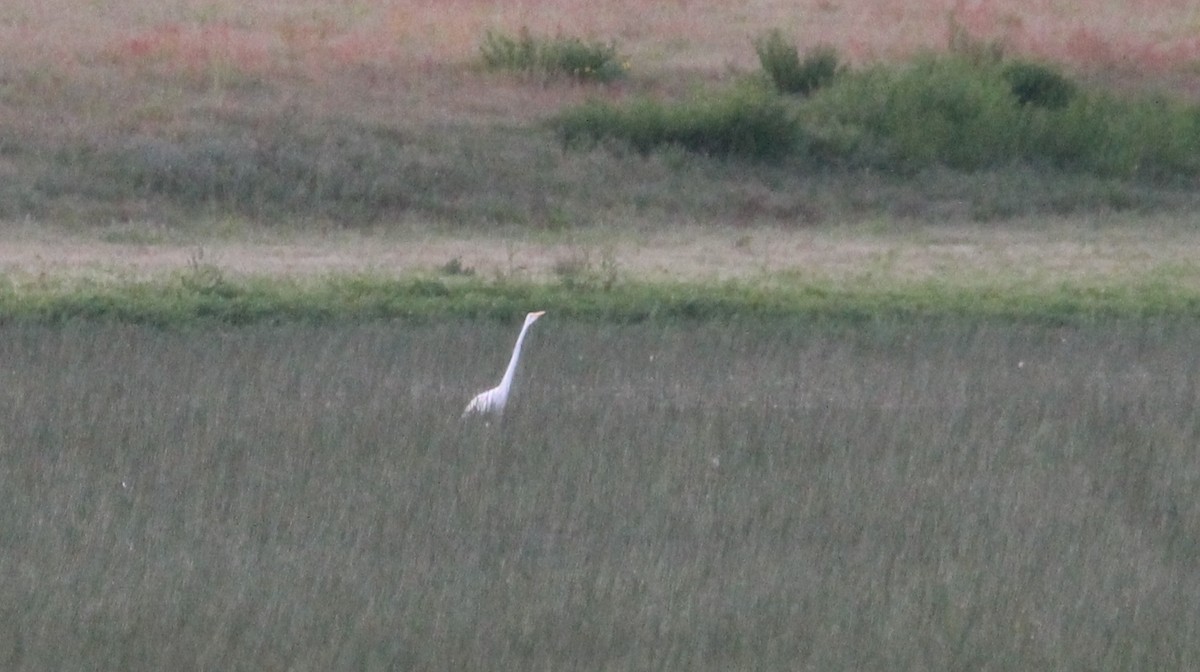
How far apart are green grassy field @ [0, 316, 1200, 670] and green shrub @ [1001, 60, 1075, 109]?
10.4 meters

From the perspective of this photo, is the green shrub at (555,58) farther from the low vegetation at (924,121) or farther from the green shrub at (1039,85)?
the green shrub at (1039,85)

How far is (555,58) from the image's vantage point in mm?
20469

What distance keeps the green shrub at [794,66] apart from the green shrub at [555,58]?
5.44 ft

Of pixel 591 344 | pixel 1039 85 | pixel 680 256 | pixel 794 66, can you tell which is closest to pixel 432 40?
pixel 794 66

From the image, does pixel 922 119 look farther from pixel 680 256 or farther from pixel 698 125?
pixel 680 256

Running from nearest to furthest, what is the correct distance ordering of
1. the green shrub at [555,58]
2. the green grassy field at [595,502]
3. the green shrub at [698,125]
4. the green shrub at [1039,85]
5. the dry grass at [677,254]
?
the green grassy field at [595,502]
the dry grass at [677,254]
the green shrub at [698,125]
the green shrub at [555,58]
the green shrub at [1039,85]

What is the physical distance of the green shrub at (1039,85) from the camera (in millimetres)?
20578

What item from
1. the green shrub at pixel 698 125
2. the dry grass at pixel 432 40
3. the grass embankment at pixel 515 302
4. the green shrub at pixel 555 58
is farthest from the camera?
the green shrub at pixel 555 58

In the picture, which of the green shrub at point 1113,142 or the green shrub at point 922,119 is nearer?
the green shrub at point 922,119

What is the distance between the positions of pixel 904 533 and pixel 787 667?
1573 millimetres

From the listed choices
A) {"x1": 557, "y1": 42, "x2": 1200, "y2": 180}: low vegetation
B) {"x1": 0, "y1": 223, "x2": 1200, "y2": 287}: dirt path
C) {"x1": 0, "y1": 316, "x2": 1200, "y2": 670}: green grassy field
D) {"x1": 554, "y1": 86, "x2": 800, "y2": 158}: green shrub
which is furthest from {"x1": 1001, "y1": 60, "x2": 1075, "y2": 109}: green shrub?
{"x1": 0, "y1": 316, "x2": 1200, "y2": 670}: green grassy field

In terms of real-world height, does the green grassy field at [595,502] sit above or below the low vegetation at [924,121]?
above

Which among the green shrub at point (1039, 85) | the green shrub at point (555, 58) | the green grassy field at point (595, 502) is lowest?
the green shrub at point (1039, 85)

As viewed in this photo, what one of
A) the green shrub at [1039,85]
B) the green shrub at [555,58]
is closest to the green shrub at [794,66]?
the green shrub at [555,58]
